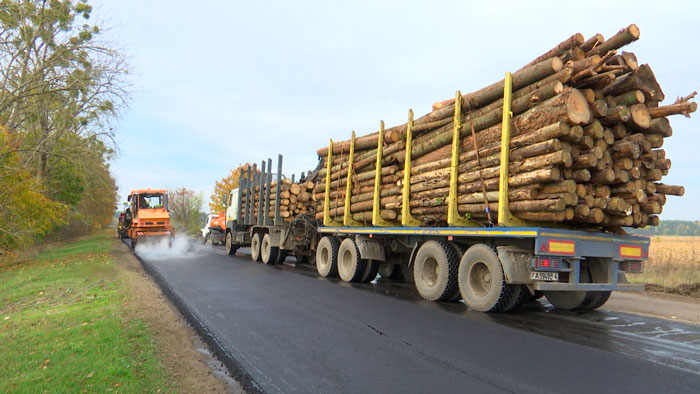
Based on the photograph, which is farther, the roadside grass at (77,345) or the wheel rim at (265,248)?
the wheel rim at (265,248)

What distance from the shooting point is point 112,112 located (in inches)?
763

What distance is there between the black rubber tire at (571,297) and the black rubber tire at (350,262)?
165 inches

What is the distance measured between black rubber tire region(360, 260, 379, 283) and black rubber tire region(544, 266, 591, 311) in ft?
13.3

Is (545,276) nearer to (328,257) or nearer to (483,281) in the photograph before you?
(483,281)

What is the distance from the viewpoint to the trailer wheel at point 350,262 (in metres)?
10.5

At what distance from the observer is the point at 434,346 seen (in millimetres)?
4934

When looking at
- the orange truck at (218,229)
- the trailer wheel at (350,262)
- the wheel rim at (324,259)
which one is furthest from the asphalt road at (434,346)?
the orange truck at (218,229)

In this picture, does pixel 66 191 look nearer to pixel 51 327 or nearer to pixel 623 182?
pixel 51 327

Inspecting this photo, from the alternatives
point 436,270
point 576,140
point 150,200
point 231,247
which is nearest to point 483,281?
point 436,270

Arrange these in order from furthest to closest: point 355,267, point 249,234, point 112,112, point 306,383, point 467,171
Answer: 1. point 112,112
2. point 249,234
3. point 355,267
4. point 467,171
5. point 306,383

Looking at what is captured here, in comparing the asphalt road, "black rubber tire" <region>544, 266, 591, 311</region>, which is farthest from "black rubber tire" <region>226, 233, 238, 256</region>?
"black rubber tire" <region>544, 266, 591, 311</region>

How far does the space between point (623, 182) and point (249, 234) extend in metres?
13.9

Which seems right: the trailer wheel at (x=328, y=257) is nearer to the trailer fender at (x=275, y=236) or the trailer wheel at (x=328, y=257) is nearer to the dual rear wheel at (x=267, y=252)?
the trailer fender at (x=275, y=236)

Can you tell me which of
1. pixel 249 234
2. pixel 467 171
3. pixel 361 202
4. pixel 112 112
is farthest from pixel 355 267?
pixel 112 112
